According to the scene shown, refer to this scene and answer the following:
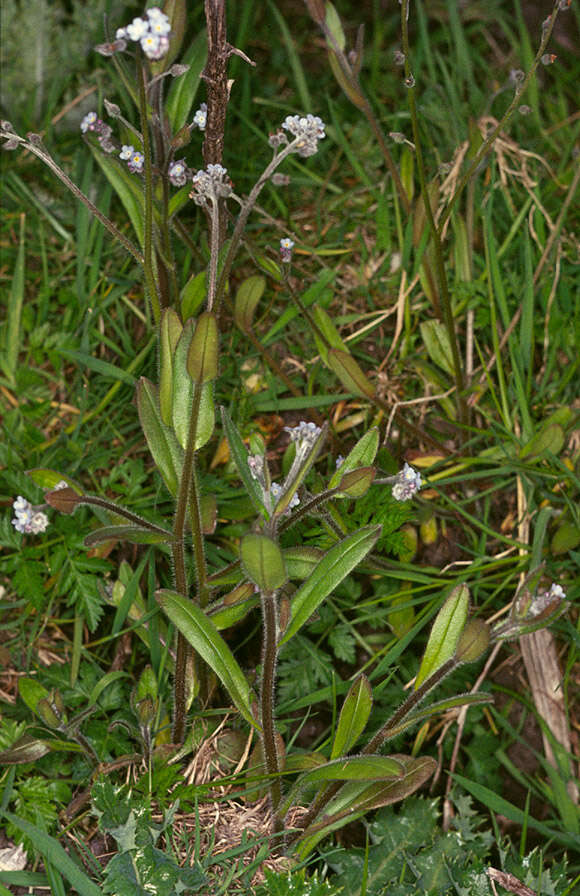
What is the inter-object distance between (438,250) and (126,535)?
1.15 meters

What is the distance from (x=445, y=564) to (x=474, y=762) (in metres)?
0.58

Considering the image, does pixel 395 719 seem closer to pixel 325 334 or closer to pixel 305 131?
pixel 325 334

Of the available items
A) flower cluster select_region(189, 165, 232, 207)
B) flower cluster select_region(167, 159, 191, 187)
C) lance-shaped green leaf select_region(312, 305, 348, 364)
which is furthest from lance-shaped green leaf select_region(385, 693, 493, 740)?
flower cluster select_region(167, 159, 191, 187)

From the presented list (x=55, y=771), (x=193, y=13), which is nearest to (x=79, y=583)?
(x=55, y=771)

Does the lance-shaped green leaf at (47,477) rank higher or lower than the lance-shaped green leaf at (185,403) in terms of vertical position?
lower

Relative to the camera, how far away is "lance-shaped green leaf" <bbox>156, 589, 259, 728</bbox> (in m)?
2.21

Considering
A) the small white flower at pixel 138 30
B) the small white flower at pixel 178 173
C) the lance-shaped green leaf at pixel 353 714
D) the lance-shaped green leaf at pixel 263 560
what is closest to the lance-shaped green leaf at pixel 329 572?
the lance-shaped green leaf at pixel 353 714

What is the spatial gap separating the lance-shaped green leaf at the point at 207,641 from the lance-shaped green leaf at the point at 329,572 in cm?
16

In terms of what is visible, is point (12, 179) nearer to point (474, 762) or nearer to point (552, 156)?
point (552, 156)

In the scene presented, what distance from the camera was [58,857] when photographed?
2.18 meters

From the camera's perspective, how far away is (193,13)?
340 centimetres

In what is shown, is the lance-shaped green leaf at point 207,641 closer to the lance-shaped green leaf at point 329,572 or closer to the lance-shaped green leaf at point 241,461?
the lance-shaped green leaf at point 329,572

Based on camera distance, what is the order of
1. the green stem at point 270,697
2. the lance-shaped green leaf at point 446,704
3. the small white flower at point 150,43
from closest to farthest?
1. the small white flower at point 150,43
2. the green stem at point 270,697
3. the lance-shaped green leaf at point 446,704

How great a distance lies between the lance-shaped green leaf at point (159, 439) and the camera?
2352 millimetres
